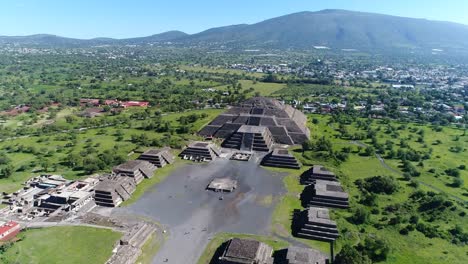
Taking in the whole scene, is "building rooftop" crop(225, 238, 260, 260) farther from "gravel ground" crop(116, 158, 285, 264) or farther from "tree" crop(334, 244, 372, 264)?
"tree" crop(334, 244, 372, 264)

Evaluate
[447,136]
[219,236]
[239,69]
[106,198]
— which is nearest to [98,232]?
[106,198]

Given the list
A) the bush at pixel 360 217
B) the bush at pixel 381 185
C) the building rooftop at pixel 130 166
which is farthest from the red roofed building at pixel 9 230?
the bush at pixel 381 185

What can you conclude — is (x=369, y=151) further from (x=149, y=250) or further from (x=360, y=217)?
(x=149, y=250)

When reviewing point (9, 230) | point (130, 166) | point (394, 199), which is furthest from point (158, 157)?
point (394, 199)

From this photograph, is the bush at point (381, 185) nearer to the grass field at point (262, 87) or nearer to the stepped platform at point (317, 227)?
the stepped platform at point (317, 227)


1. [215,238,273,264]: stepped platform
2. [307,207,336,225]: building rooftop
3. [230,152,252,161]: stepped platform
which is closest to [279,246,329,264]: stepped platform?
[215,238,273,264]: stepped platform

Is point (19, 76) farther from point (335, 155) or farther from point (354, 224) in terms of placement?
point (354, 224)
